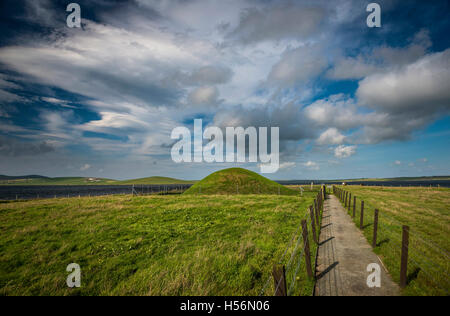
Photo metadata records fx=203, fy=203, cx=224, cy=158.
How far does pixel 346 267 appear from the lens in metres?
8.06

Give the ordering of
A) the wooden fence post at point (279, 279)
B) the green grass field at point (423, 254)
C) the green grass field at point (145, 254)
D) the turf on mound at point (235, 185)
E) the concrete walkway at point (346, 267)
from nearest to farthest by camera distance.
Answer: the wooden fence post at point (279, 279)
the concrete walkway at point (346, 267)
the green grass field at point (423, 254)
the green grass field at point (145, 254)
the turf on mound at point (235, 185)

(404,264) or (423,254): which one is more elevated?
(404,264)

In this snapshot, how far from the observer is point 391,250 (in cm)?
959

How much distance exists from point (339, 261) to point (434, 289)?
9.54 ft

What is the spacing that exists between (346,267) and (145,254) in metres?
9.15

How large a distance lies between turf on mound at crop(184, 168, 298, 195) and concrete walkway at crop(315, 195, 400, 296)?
37.2 m

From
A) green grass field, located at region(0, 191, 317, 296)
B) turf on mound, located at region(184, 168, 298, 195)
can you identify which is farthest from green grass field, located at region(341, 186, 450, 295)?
turf on mound, located at region(184, 168, 298, 195)

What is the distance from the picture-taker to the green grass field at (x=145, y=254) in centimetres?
727

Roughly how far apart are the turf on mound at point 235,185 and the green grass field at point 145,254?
105ft

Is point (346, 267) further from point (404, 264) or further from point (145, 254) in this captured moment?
point (145, 254)

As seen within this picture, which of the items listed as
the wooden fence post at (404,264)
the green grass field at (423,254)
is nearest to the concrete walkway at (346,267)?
the wooden fence post at (404,264)

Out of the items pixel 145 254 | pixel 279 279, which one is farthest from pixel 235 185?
pixel 279 279

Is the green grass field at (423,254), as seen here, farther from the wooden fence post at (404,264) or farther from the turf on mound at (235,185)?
the turf on mound at (235,185)
